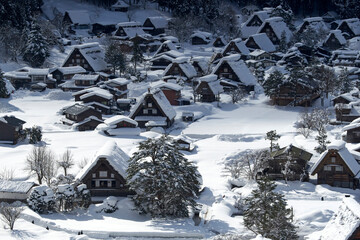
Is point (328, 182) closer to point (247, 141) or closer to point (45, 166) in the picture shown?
point (247, 141)

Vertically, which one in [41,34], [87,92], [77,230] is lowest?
[77,230]

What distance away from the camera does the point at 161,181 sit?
112ft

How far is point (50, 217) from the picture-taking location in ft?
110

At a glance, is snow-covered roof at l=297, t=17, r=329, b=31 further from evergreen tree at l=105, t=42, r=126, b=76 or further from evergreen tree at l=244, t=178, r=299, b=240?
evergreen tree at l=244, t=178, r=299, b=240

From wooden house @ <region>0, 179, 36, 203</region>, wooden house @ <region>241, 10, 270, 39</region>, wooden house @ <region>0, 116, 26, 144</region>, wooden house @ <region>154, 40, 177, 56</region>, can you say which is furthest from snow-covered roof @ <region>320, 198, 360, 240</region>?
wooden house @ <region>241, 10, 270, 39</region>

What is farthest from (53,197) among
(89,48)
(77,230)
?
(89,48)

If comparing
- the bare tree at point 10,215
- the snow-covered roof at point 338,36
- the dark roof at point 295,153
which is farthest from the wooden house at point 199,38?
the bare tree at point 10,215

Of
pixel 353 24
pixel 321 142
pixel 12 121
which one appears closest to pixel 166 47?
pixel 353 24

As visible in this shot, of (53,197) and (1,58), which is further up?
(1,58)

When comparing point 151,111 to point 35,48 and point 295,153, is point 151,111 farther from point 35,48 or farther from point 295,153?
point 35,48

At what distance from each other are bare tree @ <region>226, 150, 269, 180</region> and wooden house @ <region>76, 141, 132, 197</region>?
26.7 ft

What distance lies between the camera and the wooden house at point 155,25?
95.4m

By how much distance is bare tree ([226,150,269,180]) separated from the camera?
4247 cm

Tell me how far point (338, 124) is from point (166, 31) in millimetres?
43030
